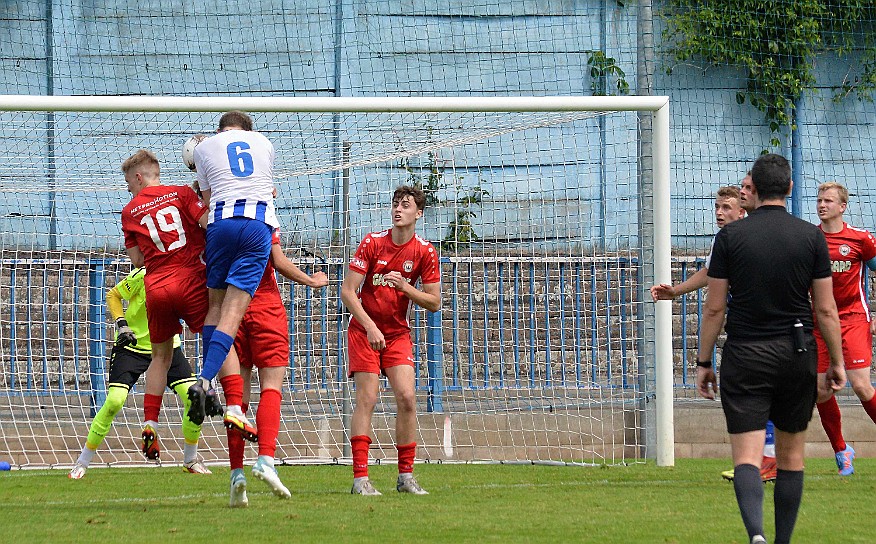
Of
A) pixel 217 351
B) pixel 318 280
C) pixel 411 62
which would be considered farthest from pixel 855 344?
pixel 411 62

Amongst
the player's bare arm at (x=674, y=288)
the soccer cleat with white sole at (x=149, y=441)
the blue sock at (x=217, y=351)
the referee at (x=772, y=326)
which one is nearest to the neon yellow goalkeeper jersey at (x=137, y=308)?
the soccer cleat with white sole at (x=149, y=441)

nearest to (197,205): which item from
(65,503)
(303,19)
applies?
(65,503)

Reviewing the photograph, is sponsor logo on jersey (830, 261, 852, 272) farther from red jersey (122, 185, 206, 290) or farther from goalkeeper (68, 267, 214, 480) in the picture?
goalkeeper (68, 267, 214, 480)

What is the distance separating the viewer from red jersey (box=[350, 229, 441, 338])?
311 inches

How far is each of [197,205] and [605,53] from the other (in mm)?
9288

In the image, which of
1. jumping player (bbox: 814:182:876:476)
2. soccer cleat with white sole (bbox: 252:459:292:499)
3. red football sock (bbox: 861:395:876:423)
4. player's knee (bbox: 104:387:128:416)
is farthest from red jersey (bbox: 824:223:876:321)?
player's knee (bbox: 104:387:128:416)

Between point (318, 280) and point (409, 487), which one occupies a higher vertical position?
point (318, 280)

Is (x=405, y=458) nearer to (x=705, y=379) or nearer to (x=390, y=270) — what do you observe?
(x=390, y=270)

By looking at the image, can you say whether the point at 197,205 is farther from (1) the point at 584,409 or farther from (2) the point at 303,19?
(2) the point at 303,19

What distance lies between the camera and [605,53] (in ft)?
50.2

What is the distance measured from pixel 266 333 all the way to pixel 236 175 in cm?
105

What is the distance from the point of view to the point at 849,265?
8523 mm

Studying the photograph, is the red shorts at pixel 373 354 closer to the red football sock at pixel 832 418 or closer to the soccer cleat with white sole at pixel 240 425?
the soccer cleat with white sole at pixel 240 425

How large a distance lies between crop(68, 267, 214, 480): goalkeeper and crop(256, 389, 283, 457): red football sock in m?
2.45
